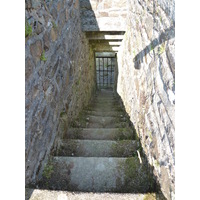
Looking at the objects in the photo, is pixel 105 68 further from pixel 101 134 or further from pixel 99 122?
pixel 101 134

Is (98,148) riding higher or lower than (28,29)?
lower

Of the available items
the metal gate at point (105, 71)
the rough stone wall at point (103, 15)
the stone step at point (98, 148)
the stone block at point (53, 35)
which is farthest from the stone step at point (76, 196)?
the metal gate at point (105, 71)

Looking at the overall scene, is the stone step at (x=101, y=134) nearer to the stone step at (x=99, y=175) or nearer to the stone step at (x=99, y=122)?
the stone step at (x=99, y=122)

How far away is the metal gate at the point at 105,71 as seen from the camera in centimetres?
742

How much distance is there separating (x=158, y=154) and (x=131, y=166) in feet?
1.29

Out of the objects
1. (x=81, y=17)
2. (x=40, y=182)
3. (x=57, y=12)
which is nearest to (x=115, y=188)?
(x=40, y=182)

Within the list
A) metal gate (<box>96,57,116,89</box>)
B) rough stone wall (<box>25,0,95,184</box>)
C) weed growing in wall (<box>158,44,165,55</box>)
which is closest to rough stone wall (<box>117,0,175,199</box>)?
weed growing in wall (<box>158,44,165,55</box>)

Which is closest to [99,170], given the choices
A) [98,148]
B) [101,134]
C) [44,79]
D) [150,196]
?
[98,148]

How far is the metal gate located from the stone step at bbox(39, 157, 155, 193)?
601 centimetres

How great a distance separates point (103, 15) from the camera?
3.49 metres

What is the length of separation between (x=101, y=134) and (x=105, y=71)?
5737 millimetres

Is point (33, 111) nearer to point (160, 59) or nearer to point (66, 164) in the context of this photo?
point (66, 164)

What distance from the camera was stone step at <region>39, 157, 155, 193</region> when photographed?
145 cm

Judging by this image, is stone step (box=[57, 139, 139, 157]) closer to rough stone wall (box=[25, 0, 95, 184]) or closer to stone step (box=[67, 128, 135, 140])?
rough stone wall (box=[25, 0, 95, 184])
